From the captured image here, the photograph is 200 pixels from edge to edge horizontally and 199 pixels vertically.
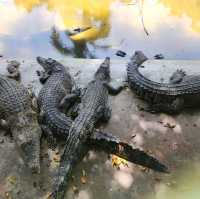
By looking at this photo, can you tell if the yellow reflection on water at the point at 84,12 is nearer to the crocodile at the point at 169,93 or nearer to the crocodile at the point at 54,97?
the crocodile at the point at 54,97

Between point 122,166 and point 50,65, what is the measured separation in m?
2.10

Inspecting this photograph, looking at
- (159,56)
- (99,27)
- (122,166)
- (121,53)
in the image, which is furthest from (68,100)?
(99,27)

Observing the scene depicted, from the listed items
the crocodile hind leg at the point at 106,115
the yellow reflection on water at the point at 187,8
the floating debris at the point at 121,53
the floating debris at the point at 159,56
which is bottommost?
the floating debris at the point at 121,53

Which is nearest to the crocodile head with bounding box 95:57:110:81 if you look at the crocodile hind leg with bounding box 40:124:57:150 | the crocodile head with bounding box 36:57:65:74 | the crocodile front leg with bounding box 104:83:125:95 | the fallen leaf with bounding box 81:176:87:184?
the crocodile front leg with bounding box 104:83:125:95

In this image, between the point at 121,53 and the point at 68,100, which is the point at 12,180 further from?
the point at 121,53

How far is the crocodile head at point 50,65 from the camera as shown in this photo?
18.4 feet

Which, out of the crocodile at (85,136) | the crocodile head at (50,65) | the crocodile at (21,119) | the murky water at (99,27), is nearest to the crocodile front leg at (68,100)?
the crocodile at (85,136)

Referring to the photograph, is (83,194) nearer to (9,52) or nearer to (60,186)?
(60,186)

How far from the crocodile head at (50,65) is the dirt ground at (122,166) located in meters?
0.94

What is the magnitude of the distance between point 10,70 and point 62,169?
220cm

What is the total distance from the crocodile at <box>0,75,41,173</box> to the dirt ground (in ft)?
0.42

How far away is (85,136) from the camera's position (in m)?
4.36

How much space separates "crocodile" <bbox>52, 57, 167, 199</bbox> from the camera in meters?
4.05

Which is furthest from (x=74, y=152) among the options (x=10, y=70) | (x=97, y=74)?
(x=10, y=70)
